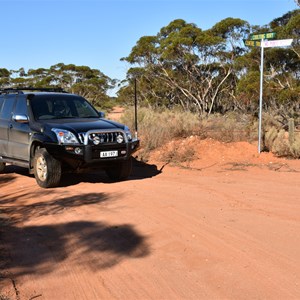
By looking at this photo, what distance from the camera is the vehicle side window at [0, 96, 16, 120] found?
31.7ft

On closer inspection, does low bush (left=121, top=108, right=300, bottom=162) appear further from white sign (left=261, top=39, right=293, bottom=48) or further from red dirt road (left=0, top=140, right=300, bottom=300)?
red dirt road (left=0, top=140, right=300, bottom=300)

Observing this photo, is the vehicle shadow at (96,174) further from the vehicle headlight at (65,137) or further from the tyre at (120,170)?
the vehicle headlight at (65,137)

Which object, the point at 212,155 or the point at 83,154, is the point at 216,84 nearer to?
the point at 212,155

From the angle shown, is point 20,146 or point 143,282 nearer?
point 143,282

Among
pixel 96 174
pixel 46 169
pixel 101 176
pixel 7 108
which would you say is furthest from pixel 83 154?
pixel 7 108

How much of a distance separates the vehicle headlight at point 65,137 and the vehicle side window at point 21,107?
142cm

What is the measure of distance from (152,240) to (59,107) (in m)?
5.07

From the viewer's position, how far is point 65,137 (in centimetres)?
804

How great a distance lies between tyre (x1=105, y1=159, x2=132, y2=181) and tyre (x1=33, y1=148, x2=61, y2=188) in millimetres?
1217

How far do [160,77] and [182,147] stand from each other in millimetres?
25093

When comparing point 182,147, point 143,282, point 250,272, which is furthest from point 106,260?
point 182,147

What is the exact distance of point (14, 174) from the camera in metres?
10.5

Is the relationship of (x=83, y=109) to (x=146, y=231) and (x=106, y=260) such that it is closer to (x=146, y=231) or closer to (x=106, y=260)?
(x=146, y=231)

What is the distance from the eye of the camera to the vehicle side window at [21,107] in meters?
9.18
